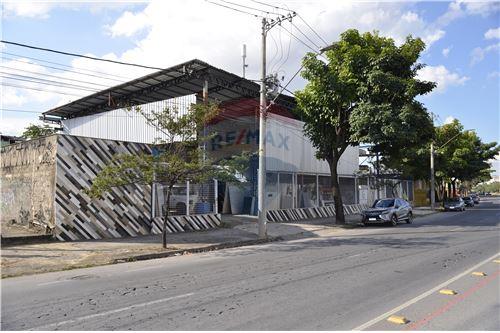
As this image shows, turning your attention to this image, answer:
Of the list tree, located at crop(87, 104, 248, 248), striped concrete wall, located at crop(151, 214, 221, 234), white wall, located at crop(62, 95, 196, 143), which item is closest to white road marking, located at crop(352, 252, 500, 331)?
tree, located at crop(87, 104, 248, 248)

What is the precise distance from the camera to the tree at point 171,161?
12898 millimetres

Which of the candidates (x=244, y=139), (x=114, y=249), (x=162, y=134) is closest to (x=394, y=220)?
(x=244, y=139)

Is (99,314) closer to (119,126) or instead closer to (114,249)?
(114,249)

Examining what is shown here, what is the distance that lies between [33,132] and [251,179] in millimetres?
23049

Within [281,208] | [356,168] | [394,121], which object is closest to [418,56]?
[394,121]

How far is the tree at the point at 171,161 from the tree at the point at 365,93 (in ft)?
29.3

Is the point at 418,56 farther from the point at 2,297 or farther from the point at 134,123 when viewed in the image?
the point at 2,297

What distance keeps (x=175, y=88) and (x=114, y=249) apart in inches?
609

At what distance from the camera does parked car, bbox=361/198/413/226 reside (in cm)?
2252

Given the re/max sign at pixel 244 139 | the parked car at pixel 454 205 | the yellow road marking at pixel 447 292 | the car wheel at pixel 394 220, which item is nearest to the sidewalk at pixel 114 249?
the car wheel at pixel 394 220

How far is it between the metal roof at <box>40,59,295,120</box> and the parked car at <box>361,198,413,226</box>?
10338 mm

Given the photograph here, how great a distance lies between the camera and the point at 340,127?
2280cm

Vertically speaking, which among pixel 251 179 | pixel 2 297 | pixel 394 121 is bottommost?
pixel 2 297

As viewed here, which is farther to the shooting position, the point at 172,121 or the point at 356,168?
the point at 356,168
